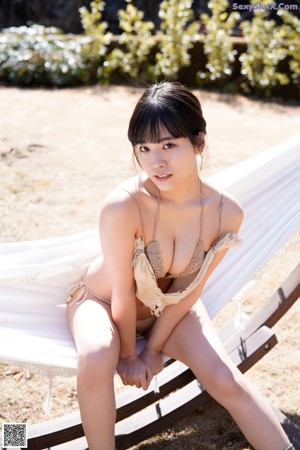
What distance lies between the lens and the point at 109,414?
2.51 metres

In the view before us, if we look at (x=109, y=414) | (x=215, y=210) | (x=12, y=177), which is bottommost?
(x=12, y=177)

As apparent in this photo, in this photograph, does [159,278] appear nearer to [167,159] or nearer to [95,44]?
[167,159]

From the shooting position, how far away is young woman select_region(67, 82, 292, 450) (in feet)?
8.20

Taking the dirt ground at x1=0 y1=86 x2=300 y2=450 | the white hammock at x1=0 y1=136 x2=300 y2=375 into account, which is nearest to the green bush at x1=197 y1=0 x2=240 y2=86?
the dirt ground at x1=0 y1=86 x2=300 y2=450

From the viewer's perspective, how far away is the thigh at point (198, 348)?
8.80ft

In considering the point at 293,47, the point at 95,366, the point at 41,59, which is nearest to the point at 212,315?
the point at 95,366

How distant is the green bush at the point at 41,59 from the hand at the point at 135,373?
5.85 meters

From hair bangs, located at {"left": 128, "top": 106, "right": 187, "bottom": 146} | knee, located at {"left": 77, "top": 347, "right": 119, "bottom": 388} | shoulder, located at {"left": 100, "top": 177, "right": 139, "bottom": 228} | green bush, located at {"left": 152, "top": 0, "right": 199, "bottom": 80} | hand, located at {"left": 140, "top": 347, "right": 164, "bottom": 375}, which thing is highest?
hair bangs, located at {"left": 128, "top": 106, "right": 187, "bottom": 146}

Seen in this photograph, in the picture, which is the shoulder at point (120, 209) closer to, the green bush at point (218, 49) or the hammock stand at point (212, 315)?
the hammock stand at point (212, 315)

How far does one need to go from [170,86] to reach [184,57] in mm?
5610

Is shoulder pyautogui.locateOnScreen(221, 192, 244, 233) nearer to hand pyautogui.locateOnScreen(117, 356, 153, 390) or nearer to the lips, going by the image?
the lips

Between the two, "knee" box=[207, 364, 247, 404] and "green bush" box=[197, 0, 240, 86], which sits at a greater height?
"knee" box=[207, 364, 247, 404]

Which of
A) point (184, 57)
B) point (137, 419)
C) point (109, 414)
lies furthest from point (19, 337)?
point (184, 57)

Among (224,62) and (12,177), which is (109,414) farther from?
(224,62)
